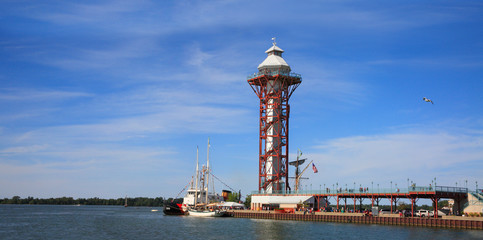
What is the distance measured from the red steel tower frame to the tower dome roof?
87 cm

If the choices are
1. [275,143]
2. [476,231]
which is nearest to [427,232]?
[476,231]

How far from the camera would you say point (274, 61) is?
134500 mm

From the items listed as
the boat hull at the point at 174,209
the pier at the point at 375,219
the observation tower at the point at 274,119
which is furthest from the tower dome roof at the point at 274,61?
the boat hull at the point at 174,209

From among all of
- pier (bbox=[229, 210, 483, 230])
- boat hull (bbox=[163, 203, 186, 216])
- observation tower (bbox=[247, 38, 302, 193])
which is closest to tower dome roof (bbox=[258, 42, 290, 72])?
observation tower (bbox=[247, 38, 302, 193])

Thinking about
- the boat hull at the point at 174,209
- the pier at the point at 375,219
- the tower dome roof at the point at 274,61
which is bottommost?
the boat hull at the point at 174,209

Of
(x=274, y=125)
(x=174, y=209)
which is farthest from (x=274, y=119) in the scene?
(x=174, y=209)

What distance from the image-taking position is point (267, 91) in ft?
437

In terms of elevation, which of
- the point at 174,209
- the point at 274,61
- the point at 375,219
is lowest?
the point at 174,209

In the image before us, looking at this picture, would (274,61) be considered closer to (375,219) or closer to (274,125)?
(274,125)

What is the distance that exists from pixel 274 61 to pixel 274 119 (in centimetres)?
1735

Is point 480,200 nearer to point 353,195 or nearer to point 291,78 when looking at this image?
point 353,195

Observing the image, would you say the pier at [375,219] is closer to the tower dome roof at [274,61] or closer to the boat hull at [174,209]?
the boat hull at [174,209]

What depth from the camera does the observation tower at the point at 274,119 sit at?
12938cm

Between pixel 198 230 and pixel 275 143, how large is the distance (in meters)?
54.2
